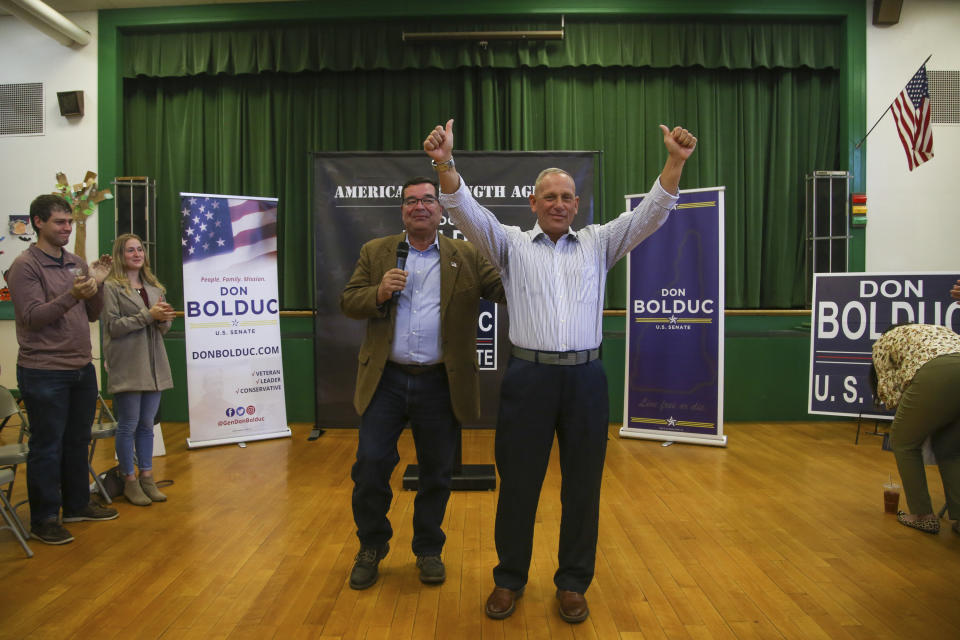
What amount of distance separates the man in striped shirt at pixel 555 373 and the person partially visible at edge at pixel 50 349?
2.03 metres

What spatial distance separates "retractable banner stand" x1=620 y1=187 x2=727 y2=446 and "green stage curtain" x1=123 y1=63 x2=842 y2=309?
4.53ft

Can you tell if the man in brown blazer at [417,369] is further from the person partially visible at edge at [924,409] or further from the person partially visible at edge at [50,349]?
the person partially visible at edge at [924,409]

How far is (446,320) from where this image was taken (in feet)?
8.47

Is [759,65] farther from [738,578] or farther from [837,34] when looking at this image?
[738,578]

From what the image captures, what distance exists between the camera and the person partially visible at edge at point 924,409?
3.07 meters

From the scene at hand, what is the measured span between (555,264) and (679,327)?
3.09 meters

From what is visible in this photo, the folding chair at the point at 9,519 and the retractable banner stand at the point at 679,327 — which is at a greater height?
the retractable banner stand at the point at 679,327

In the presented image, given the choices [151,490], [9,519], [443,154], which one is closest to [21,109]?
[151,490]

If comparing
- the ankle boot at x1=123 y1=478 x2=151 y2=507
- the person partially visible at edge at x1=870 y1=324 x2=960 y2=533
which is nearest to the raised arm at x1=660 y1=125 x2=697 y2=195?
the person partially visible at edge at x1=870 y1=324 x2=960 y2=533

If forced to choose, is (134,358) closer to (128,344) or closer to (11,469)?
(128,344)

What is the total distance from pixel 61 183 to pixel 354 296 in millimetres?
5088

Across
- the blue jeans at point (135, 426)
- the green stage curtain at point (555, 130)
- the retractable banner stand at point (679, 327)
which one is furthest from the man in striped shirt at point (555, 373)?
the green stage curtain at point (555, 130)

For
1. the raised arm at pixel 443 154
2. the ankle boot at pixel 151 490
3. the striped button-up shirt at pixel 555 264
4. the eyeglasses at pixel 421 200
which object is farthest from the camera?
the ankle boot at pixel 151 490

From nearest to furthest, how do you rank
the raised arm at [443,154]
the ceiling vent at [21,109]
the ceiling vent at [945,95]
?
1. the raised arm at [443,154]
2. the ceiling vent at [945,95]
3. the ceiling vent at [21,109]
